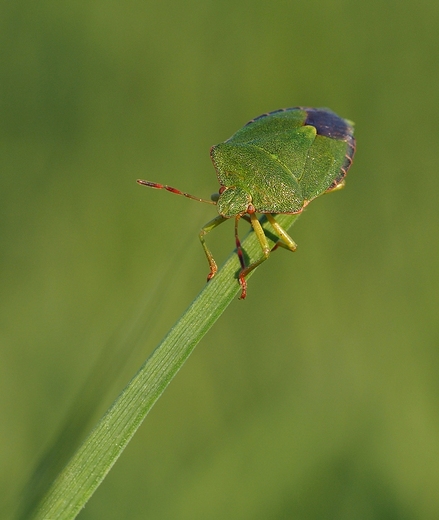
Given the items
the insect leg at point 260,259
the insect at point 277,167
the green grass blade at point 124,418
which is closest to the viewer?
the green grass blade at point 124,418

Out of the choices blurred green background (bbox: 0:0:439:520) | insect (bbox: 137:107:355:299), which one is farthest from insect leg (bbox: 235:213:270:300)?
blurred green background (bbox: 0:0:439:520)

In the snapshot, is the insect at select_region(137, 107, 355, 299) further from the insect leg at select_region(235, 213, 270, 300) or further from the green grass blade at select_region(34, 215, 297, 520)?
the green grass blade at select_region(34, 215, 297, 520)

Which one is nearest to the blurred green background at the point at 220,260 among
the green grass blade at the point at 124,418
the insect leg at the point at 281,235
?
the green grass blade at the point at 124,418

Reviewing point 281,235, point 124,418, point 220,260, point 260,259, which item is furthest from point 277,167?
point 124,418

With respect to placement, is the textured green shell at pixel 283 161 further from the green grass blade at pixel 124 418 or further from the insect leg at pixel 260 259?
the green grass blade at pixel 124 418

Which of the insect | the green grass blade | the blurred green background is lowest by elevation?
the blurred green background

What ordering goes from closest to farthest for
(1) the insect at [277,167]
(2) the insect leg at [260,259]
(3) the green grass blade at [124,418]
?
1. (3) the green grass blade at [124,418]
2. (2) the insect leg at [260,259]
3. (1) the insect at [277,167]
